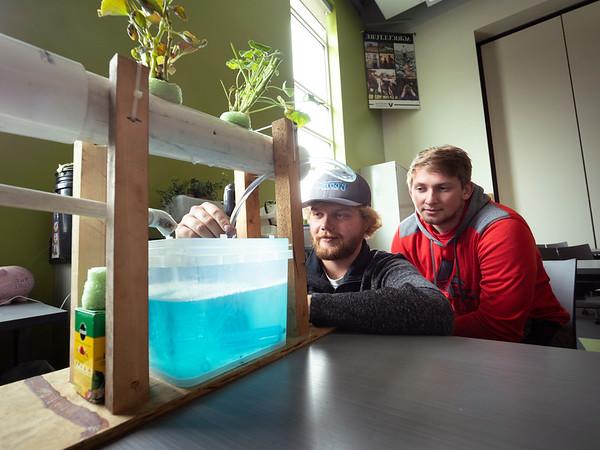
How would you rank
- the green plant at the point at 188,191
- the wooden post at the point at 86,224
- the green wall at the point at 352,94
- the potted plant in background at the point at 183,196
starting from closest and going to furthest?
1. the wooden post at the point at 86,224
2. the potted plant in background at the point at 183,196
3. the green plant at the point at 188,191
4. the green wall at the point at 352,94

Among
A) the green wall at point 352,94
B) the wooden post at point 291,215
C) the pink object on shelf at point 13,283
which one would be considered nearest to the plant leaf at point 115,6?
the wooden post at point 291,215

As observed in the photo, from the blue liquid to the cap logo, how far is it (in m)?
0.63

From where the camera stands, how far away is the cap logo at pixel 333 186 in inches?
39.0

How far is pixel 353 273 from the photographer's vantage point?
89 cm

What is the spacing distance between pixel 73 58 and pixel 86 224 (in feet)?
4.91

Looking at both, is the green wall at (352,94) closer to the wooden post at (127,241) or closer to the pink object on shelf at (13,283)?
the pink object on shelf at (13,283)

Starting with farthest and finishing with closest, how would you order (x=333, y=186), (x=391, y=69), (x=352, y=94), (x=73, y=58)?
(x=391, y=69)
(x=352, y=94)
(x=73, y=58)
(x=333, y=186)

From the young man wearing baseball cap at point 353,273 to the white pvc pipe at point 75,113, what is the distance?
8.1 inches

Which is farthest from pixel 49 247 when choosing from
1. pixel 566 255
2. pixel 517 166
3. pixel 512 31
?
pixel 512 31

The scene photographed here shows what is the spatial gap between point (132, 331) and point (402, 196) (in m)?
3.39

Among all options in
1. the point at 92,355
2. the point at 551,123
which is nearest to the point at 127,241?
the point at 92,355

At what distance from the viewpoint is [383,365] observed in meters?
0.37

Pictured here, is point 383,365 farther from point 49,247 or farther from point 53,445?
point 49,247

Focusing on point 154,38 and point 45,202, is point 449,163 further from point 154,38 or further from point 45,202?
point 45,202
